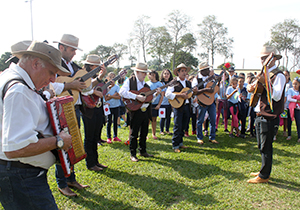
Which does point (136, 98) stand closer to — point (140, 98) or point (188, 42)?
point (140, 98)

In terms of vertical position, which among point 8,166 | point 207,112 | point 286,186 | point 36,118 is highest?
point 36,118

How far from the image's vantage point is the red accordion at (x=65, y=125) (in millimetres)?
1702

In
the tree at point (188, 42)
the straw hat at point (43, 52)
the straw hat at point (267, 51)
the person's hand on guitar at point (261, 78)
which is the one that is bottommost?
the person's hand on guitar at point (261, 78)

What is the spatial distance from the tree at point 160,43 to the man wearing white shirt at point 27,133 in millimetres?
49963

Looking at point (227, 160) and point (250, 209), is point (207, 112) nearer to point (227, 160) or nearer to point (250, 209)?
point (227, 160)

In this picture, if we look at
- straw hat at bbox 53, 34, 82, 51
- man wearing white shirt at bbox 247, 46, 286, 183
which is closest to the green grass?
man wearing white shirt at bbox 247, 46, 286, 183

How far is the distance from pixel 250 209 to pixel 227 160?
1.93 metres

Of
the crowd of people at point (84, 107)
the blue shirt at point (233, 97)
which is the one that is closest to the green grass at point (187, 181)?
the crowd of people at point (84, 107)

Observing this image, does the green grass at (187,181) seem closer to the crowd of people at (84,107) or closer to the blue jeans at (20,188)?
the crowd of people at (84,107)

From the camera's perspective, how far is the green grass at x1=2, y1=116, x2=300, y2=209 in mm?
3234

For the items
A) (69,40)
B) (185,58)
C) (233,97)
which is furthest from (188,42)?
(69,40)

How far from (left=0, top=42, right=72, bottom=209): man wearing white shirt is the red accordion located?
0.24ft

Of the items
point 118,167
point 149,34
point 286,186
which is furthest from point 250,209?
point 149,34

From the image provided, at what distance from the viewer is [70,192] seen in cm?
338
